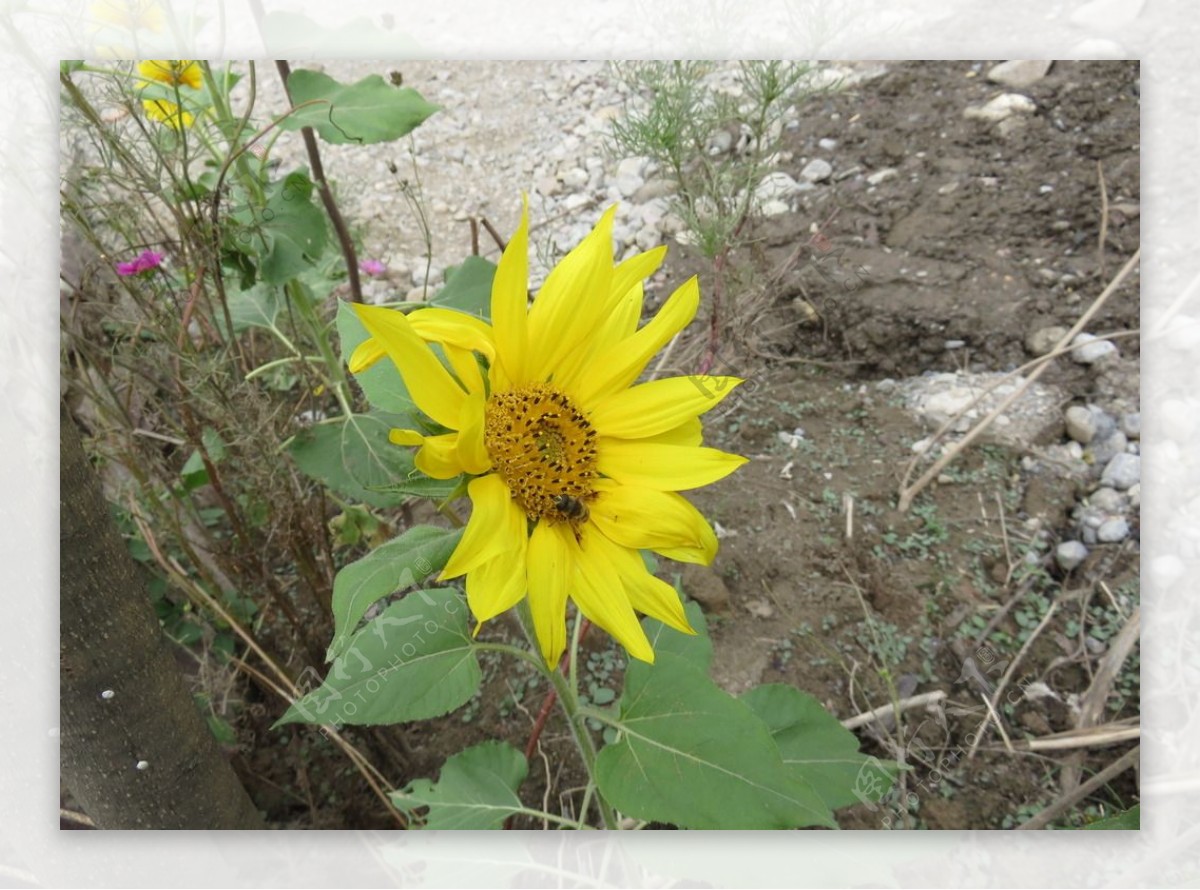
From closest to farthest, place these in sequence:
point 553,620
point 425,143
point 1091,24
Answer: point 553,620 → point 1091,24 → point 425,143

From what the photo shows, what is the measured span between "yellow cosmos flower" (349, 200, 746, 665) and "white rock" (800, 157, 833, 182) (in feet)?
2.31

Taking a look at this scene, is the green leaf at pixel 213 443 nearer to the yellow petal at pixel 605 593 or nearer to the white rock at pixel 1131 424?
the yellow petal at pixel 605 593

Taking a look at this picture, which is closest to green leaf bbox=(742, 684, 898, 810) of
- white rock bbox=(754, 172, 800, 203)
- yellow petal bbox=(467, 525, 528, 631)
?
yellow petal bbox=(467, 525, 528, 631)

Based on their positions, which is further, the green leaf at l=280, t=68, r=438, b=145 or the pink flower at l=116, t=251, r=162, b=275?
the pink flower at l=116, t=251, r=162, b=275

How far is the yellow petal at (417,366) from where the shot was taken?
545mm

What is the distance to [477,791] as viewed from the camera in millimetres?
879

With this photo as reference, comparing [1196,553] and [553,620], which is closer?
[553,620]

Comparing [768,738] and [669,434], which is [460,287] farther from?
[768,738]

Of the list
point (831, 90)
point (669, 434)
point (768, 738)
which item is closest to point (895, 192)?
point (831, 90)

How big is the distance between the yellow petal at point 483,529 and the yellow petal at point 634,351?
0.42 ft

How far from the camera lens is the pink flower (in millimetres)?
966

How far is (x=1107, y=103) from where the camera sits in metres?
1.05

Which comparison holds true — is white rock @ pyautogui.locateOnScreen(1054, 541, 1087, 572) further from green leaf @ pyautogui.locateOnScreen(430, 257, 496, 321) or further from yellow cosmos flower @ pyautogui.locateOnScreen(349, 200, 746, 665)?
green leaf @ pyautogui.locateOnScreen(430, 257, 496, 321)

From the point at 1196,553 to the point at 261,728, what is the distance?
1.12m
